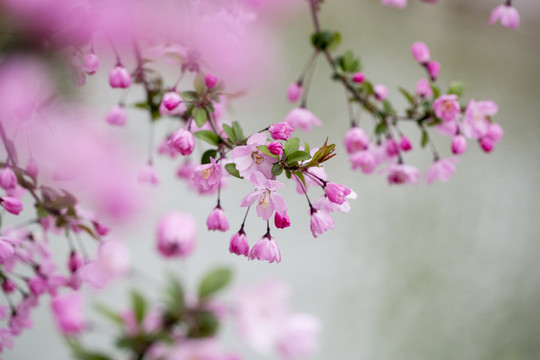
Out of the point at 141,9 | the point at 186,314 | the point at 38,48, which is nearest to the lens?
the point at 38,48

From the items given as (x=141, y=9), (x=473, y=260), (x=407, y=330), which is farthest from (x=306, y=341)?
(x=473, y=260)

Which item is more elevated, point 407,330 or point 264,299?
point 407,330

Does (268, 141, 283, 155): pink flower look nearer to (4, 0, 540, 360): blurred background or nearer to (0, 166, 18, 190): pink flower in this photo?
(0, 166, 18, 190): pink flower

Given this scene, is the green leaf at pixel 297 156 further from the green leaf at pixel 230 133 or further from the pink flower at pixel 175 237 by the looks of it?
the pink flower at pixel 175 237

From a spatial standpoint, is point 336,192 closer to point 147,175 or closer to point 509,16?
point 147,175

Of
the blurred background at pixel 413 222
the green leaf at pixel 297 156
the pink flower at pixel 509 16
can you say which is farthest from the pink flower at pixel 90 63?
the blurred background at pixel 413 222

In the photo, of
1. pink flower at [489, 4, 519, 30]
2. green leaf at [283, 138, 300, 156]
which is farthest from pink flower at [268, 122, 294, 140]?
pink flower at [489, 4, 519, 30]

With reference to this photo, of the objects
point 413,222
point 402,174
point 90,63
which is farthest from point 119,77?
point 413,222

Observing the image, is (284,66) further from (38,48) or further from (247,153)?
(38,48)
